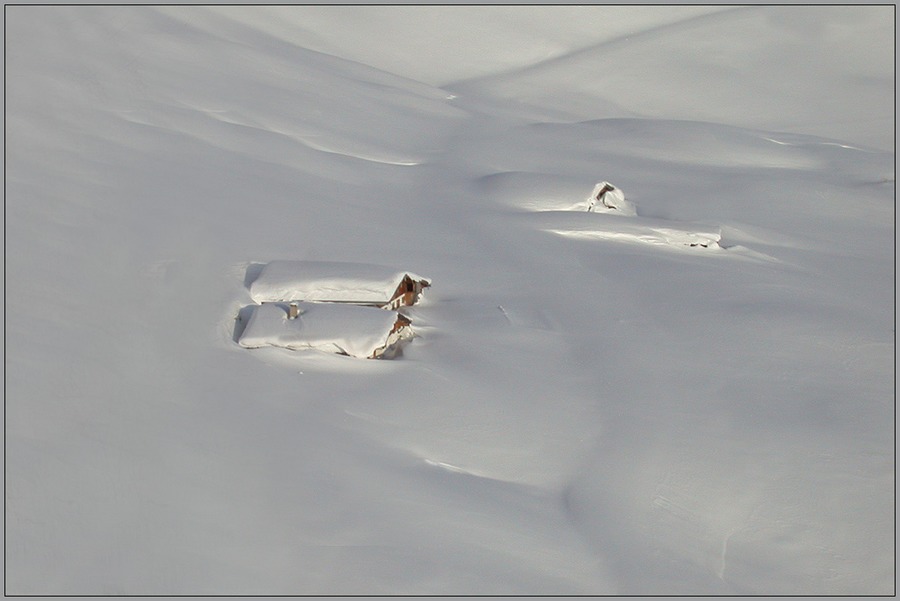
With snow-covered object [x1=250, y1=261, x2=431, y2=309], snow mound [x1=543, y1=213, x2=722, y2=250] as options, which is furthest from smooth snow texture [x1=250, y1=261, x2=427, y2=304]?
snow mound [x1=543, y1=213, x2=722, y2=250]

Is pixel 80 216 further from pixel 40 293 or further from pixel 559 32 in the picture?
pixel 559 32

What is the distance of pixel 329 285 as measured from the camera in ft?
33.9

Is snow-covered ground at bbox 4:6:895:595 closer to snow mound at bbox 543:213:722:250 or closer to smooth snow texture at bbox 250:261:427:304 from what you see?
snow mound at bbox 543:213:722:250

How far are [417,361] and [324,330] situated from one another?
1.04m

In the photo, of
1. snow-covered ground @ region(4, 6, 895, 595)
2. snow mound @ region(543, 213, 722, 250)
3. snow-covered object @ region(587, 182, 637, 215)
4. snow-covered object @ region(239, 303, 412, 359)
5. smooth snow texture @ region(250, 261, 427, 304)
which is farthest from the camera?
snow-covered object @ region(587, 182, 637, 215)

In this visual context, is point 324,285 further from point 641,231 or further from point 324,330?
point 641,231

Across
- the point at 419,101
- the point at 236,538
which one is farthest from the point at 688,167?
the point at 236,538

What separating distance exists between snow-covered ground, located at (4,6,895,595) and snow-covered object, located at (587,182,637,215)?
255 millimetres

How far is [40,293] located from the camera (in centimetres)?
929

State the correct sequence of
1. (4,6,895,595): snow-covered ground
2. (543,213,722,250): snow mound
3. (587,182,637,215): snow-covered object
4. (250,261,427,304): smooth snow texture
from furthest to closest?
(587,182,637,215): snow-covered object < (543,213,722,250): snow mound < (250,261,427,304): smooth snow texture < (4,6,895,595): snow-covered ground

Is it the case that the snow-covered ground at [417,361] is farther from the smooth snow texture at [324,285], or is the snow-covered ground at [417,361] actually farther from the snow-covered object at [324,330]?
the smooth snow texture at [324,285]

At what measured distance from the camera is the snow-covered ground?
704cm

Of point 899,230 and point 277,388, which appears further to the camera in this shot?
point 899,230

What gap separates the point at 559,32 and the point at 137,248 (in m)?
29.4
